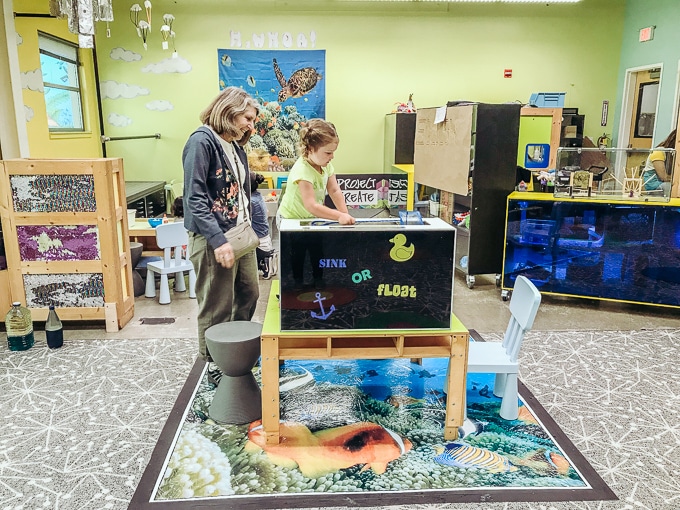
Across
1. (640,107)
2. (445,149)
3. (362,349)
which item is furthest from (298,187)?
(640,107)

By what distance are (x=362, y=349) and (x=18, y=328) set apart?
2364 mm

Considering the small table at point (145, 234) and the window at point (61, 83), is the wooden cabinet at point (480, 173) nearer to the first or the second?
the small table at point (145, 234)

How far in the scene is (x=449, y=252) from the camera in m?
2.31

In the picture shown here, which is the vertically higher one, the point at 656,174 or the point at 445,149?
the point at 445,149

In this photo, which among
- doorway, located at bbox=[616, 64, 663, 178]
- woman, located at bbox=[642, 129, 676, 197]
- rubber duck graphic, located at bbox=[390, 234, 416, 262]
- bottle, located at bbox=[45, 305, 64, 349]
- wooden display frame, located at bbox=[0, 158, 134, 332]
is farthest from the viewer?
doorway, located at bbox=[616, 64, 663, 178]

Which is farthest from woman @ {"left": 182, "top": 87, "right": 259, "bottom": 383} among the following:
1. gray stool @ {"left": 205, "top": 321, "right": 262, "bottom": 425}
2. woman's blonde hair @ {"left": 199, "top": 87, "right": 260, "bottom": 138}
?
gray stool @ {"left": 205, "top": 321, "right": 262, "bottom": 425}

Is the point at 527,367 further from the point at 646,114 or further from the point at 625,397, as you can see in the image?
the point at 646,114

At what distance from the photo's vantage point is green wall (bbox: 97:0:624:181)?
284 inches

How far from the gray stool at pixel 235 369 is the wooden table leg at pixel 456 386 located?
0.90 meters

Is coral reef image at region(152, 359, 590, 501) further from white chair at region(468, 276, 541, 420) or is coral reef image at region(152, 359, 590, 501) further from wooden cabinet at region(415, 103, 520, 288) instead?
wooden cabinet at region(415, 103, 520, 288)

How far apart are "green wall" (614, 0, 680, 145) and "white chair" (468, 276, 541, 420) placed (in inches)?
202

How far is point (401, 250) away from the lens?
230cm

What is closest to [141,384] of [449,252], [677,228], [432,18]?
[449,252]

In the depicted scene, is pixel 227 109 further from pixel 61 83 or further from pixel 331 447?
pixel 61 83
